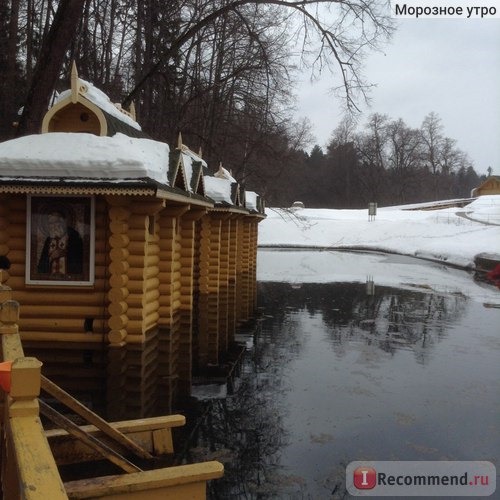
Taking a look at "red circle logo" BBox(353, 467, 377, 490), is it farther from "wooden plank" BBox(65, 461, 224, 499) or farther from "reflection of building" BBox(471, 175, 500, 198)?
"reflection of building" BBox(471, 175, 500, 198)

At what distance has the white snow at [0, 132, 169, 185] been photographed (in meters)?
8.05

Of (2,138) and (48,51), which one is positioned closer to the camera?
(48,51)

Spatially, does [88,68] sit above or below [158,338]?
above

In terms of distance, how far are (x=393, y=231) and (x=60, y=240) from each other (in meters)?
47.0

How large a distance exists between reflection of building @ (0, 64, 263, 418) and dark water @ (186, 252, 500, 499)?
1173 mm

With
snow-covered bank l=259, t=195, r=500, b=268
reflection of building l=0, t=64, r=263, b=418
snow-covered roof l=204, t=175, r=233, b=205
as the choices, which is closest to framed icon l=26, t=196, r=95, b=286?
reflection of building l=0, t=64, r=263, b=418

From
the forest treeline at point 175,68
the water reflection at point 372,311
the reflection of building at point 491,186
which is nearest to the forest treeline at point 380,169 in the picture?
the reflection of building at point 491,186

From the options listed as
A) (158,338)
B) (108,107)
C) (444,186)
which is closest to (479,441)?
(158,338)

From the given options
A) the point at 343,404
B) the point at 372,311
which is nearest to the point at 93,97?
the point at 343,404

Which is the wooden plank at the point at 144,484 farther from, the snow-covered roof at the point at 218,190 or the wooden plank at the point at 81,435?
the snow-covered roof at the point at 218,190

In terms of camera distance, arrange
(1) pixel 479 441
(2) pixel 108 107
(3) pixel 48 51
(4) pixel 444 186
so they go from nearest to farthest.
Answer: (1) pixel 479 441, (2) pixel 108 107, (3) pixel 48 51, (4) pixel 444 186

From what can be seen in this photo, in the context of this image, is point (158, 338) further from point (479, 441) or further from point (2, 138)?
point (2, 138)

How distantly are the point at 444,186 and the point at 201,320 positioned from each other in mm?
85522

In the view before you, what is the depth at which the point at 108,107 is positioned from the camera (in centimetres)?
970
